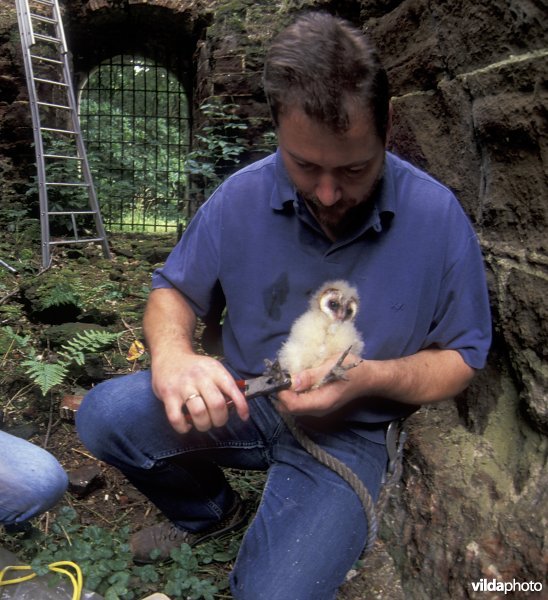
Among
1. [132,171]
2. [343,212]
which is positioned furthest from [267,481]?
[132,171]

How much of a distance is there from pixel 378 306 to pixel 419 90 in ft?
3.06

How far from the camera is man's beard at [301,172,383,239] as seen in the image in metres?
1.70

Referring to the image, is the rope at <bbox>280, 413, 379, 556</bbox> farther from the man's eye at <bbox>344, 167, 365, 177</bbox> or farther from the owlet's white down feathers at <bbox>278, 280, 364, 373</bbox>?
the man's eye at <bbox>344, 167, 365, 177</bbox>

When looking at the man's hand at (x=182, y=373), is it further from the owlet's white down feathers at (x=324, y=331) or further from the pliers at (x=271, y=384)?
the owlet's white down feathers at (x=324, y=331)

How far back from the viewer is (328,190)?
1.62 m

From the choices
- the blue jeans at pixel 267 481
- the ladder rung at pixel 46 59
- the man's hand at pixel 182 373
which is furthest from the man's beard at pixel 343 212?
the ladder rung at pixel 46 59

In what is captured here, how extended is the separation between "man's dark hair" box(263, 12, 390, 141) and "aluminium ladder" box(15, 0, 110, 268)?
5.12 metres

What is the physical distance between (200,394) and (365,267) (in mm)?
611

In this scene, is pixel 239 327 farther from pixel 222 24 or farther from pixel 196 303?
pixel 222 24

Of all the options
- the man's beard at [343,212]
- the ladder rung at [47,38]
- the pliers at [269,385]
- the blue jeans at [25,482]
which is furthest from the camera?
the ladder rung at [47,38]

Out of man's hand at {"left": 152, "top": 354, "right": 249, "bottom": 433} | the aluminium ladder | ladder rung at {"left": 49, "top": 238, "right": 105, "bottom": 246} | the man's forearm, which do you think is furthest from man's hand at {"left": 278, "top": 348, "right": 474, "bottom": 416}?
the aluminium ladder

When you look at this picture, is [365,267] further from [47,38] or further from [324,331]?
[47,38]

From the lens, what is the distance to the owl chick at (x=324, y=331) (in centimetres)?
162

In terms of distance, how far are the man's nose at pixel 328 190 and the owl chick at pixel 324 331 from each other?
0.83ft
